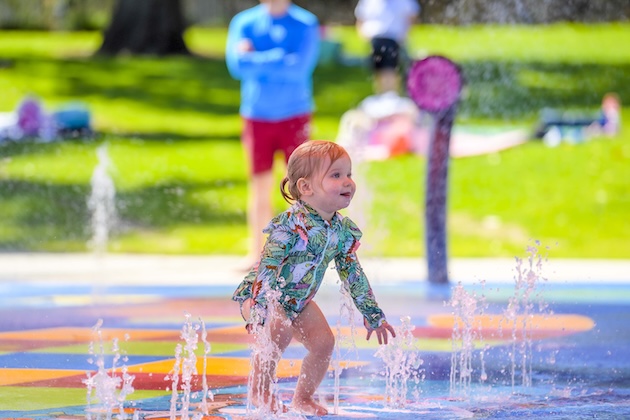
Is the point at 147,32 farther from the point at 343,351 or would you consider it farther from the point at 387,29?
the point at 343,351

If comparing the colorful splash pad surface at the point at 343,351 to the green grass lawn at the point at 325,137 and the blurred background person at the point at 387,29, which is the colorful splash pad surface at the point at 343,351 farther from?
the blurred background person at the point at 387,29

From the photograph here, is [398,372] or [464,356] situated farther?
[464,356]

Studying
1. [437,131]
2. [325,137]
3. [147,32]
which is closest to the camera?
[437,131]

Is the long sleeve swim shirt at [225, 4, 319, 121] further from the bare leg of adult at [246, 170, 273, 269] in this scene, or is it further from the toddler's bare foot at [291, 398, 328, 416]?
the toddler's bare foot at [291, 398, 328, 416]

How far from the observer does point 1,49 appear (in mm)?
23016

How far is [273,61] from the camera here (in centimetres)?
945

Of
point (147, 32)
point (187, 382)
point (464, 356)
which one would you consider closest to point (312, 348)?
point (187, 382)

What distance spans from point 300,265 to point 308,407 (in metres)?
0.50

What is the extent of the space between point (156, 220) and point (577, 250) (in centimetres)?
373

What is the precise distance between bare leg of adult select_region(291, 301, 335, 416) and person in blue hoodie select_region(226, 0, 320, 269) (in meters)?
4.34

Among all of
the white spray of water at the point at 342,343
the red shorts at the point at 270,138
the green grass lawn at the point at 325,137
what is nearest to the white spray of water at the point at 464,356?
the white spray of water at the point at 342,343

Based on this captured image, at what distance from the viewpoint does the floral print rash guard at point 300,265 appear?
199 inches

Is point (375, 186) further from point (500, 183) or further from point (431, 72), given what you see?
point (431, 72)

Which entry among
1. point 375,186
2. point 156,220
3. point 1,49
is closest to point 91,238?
point 156,220
